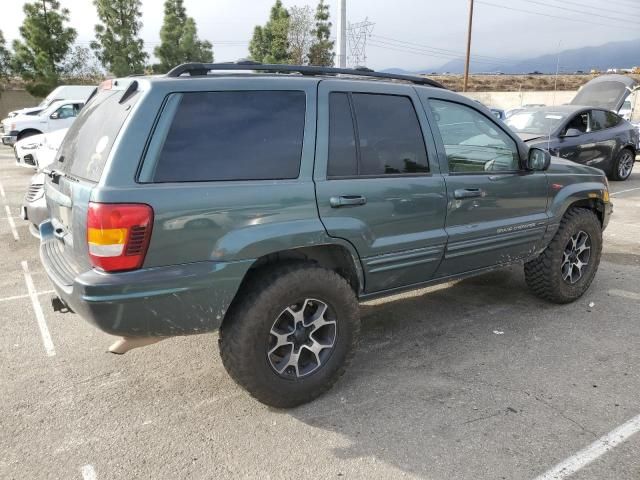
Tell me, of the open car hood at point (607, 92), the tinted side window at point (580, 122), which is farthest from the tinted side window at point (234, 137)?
the open car hood at point (607, 92)

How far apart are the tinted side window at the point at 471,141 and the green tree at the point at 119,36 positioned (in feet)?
104

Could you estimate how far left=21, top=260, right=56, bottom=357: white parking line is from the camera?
3.75 metres

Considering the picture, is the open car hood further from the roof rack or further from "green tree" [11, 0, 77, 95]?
"green tree" [11, 0, 77, 95]

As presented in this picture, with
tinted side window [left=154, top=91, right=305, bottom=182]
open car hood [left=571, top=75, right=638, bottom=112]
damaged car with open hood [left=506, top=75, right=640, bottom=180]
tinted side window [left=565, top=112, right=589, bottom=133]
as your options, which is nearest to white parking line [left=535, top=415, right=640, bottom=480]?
tinted side window [left=154, top=91, right=305, bottom=182]

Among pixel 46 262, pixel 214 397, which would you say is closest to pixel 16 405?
pixel 46 262

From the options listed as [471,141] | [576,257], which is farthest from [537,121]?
[471,141]

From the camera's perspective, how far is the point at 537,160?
12.8 ft

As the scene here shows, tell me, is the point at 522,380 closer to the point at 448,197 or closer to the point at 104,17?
the point at 448,197

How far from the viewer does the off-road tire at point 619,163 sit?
36.5 feet

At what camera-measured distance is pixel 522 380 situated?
10.7ft

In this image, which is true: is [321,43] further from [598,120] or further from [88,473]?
[88,473]

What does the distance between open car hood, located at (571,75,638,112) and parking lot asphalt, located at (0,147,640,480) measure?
11199mm

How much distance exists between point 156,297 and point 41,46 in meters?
33.3

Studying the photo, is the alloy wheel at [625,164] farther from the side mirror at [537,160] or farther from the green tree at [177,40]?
the green tree at [177,40]
